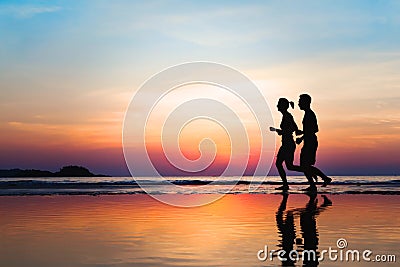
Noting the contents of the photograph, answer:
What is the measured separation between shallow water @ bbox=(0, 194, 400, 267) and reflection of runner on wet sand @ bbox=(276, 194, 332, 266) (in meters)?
0.01

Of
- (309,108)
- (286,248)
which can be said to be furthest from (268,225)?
(309,108)

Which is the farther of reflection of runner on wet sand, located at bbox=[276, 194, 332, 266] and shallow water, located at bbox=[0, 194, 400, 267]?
reflection of runner on wet sand, located at bbox=[276, 194, 332, 266]

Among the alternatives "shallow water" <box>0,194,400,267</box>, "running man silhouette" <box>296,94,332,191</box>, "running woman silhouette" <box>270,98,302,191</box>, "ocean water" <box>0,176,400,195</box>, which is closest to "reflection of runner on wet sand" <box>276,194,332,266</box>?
"shallow water" <box>0,194,400,267</box>

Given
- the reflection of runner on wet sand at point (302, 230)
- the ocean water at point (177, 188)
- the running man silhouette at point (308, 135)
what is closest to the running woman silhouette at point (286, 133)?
the running man silhouette at point (308, 135)

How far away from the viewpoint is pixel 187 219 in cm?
985

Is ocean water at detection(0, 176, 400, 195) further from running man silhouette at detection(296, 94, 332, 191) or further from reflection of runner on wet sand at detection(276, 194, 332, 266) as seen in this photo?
reflection of runner on wet sand at detection(276, 194, 332, 266)

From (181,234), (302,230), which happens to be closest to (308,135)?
(302,230)

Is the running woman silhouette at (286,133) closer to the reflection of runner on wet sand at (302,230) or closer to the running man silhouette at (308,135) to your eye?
the running man silhouette at (308,135)

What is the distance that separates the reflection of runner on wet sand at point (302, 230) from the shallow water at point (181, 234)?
0.01 m

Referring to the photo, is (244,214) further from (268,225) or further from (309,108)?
(309,108)

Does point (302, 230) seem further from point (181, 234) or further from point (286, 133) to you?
point (286, 133)

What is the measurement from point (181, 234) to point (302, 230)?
1881 mm

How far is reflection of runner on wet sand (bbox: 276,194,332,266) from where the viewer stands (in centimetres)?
613

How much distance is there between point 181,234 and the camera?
7.82 m
